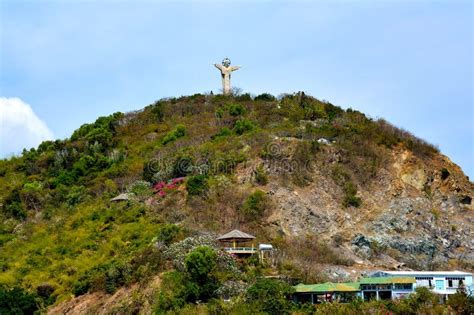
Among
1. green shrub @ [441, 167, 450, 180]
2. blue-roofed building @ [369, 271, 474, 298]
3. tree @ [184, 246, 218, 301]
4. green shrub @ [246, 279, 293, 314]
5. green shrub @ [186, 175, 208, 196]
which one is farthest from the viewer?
green shrub @ [441, 167, 450, 180]

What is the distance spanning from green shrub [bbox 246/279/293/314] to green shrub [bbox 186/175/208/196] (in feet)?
41.0

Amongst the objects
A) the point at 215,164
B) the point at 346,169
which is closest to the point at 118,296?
the point at 215,164

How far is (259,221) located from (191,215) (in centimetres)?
423

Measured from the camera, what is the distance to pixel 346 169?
52.2m

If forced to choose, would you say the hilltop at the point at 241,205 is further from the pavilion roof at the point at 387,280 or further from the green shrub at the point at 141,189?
the pavilion roof at the point at 387,280

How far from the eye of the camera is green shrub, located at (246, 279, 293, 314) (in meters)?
35.2

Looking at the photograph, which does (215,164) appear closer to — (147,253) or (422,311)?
(147,253)

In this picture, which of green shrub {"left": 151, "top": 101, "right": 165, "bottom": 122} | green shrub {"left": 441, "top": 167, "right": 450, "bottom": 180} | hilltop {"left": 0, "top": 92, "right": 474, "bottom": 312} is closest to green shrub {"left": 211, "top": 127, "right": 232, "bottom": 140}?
hilltop {"left": 0, "top": 92, "right": 474, "bottom": 312}

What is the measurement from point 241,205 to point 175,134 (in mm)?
16280

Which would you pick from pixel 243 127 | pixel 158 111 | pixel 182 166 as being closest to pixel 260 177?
pixel 182 166

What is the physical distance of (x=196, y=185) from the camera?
48.3 m

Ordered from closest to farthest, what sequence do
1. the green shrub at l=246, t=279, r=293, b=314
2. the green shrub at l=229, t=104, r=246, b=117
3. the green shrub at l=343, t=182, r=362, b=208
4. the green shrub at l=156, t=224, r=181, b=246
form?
the green shrub at l=246, t=279, r=293, b=314
the green shrub at l=156, t=224, r=181, b=246
the green shrub at l=343, t=182, r=362, b=208
the green shrub at l=229, t=104, r=246, b=117

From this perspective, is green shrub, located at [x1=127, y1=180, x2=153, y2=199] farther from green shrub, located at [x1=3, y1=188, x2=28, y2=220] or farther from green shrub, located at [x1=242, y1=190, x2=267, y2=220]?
green shrub, located at [x1=3, y1=188, x2=28, y2=220]

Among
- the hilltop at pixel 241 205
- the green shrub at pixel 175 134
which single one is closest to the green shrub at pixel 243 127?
the hilltop at pixel 241 205
